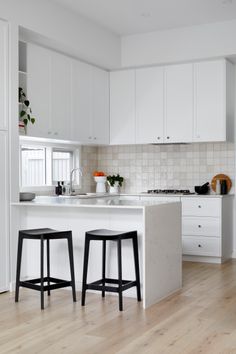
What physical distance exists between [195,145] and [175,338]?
383 centimetres

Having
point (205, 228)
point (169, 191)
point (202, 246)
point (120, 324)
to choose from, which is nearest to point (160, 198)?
point (169, 191)

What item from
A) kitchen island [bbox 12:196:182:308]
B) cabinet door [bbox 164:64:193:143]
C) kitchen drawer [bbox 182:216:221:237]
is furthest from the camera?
cabinet door [bbox 164:64:193:143]

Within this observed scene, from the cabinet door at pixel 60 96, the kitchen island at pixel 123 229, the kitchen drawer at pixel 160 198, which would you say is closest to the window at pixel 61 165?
the cabinet door at pixel 60 96

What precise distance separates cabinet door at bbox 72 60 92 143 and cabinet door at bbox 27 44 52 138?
533 millimetres

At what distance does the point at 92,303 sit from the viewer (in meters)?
4.34

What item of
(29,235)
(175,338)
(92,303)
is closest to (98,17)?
(29,235)

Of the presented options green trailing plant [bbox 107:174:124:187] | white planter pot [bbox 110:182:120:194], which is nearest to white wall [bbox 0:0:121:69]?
green trailing plant [bbox 107:174:124:187]

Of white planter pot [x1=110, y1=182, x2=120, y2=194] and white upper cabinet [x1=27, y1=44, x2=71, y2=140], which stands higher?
white upper cabinet [x1=27, y1=44, x2=71, y2=140]

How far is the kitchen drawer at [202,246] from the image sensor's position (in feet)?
20.4

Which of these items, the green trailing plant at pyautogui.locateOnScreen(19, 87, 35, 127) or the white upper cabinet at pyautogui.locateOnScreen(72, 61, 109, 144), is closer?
the green trailing plant at pyautogui.locateOnScreen(19, 87, 35, 127)

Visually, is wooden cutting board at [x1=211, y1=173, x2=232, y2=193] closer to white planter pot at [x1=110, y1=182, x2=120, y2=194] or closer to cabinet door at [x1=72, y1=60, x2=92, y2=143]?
white planter pot at [x1=110, y1=182, x2=120, y2=194]

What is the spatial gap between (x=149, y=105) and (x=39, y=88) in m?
1.73

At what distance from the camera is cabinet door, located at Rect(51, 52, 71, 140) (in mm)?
5805

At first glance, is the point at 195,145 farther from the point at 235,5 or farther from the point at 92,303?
the point at 92,303
